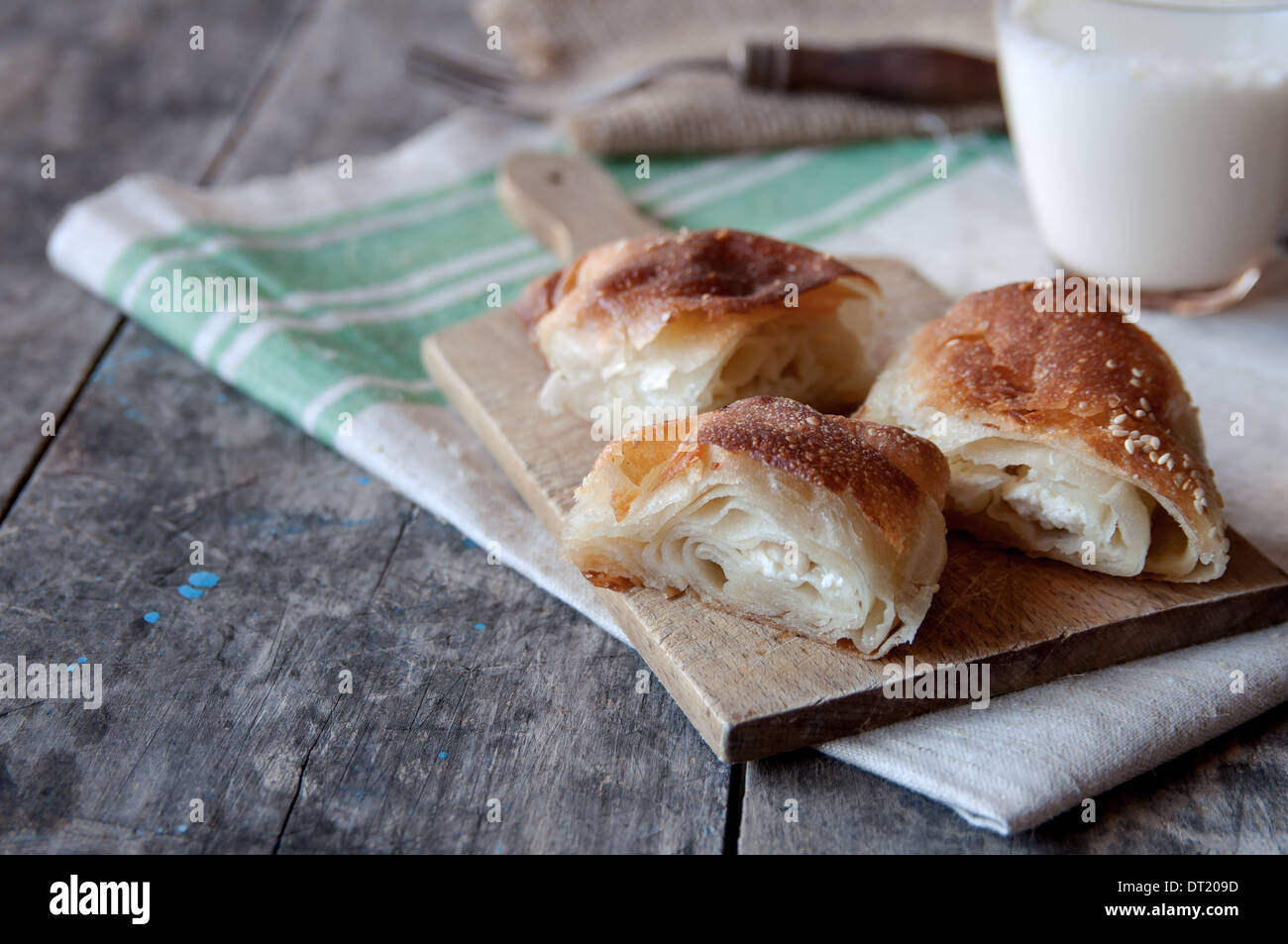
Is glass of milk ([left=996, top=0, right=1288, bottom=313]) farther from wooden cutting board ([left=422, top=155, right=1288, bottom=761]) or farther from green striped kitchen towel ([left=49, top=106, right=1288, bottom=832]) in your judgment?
wooden cutting board ([left=422, top=155, right=1288, bottom=761])

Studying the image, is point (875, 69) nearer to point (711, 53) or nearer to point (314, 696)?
point (711, 53)

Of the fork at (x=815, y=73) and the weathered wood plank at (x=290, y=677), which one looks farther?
the fork at (x=815, y=73)

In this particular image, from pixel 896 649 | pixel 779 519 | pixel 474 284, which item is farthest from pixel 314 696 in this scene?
pixel 474 284

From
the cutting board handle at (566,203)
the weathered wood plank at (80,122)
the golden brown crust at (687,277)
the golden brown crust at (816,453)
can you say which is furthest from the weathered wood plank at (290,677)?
the cutting board handle at (566,203)

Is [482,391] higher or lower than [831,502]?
lower

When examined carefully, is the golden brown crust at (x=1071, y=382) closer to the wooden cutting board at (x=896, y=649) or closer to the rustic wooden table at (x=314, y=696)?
the wooden cutting board at (x=896, y=649)

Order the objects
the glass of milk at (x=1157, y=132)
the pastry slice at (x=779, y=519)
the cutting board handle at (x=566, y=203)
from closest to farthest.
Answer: the pastry slice at (x=779, y=519) < the glass of milk at (x=1157, y=132) < the cutting board handle at (x=566, y=203)
